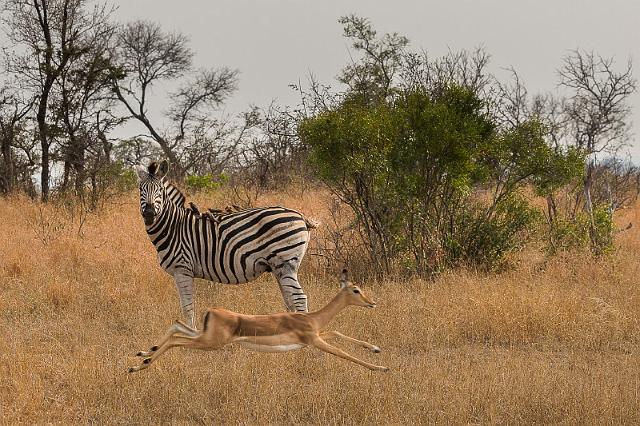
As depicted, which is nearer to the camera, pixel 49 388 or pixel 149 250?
pixel 49 388

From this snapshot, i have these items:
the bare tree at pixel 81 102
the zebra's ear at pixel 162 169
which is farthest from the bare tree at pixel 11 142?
the zebra's ear at pixel 162 169

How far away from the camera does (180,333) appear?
6.25m

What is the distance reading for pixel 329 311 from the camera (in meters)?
6.46

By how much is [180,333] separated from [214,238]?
223 cm

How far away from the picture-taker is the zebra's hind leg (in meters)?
7.95

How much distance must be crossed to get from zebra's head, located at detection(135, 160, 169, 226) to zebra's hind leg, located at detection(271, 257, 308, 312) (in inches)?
49.6

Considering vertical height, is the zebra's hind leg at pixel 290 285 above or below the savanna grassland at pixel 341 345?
above

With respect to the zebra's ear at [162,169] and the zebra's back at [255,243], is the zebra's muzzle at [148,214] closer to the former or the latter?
the zebra's ear at [162,169]

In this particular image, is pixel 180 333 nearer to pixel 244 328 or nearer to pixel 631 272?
pixel 244 328

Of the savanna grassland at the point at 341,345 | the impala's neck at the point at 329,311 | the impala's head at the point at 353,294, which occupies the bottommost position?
the savanna grassland at the point at 341,345

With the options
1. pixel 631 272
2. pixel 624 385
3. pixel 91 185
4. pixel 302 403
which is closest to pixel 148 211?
pixel 302 403

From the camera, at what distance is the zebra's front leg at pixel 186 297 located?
818 centimetres

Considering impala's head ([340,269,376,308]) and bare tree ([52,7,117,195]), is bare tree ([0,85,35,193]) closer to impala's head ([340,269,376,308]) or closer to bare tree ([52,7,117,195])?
bare tree ([52,7,117,195])

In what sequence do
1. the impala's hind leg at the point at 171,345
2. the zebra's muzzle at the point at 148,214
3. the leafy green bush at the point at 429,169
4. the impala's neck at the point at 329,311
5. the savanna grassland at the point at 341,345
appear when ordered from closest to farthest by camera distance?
the impala's hind leg at the point at 171,345 < the savanna grassland at the point at 341,345 < the impala's neck at the point at 329,311 < the zebra's muzzle at the point at 148,214 < the leafy green bush at the point at 429,169
